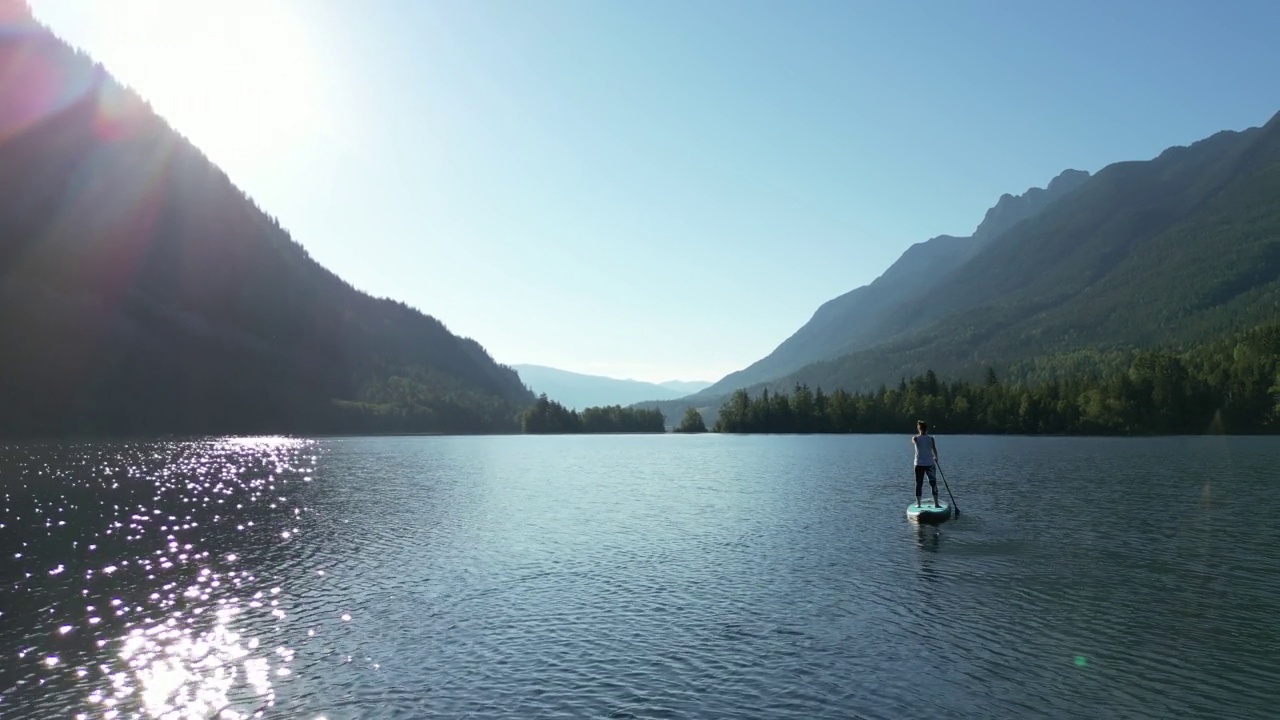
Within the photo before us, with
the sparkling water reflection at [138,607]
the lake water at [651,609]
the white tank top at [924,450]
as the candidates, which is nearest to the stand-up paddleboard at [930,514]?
the lake water at [651,609]

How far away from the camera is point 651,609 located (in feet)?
101

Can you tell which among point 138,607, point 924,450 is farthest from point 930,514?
point 138,607

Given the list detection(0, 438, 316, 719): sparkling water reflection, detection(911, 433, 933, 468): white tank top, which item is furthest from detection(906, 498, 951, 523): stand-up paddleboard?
detection(0, 438, 316, 719): sparkling water reflection

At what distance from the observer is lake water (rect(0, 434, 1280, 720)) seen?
21281 millimetres

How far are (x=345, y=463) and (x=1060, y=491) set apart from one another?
115m

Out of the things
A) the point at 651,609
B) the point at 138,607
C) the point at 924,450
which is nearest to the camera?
the point at 651,609

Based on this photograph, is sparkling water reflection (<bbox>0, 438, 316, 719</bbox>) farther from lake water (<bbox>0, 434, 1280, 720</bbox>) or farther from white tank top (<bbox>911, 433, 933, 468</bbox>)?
white tank top (<bbox>911, 433, 933, 468</bbox>)

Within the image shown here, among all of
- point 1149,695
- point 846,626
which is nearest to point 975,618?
point 846,626

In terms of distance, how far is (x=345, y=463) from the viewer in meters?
136

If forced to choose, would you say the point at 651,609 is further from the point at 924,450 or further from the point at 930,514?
the point at 924,450

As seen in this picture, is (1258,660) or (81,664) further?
(81,664)

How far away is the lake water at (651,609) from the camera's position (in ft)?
69.8

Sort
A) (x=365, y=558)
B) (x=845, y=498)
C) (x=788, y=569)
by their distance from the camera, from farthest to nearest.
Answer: (x=845, y=498) → (x=365, y=558) → (x=788, y=569)

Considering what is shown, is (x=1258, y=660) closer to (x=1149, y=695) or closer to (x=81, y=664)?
(x=1149, y=695)
